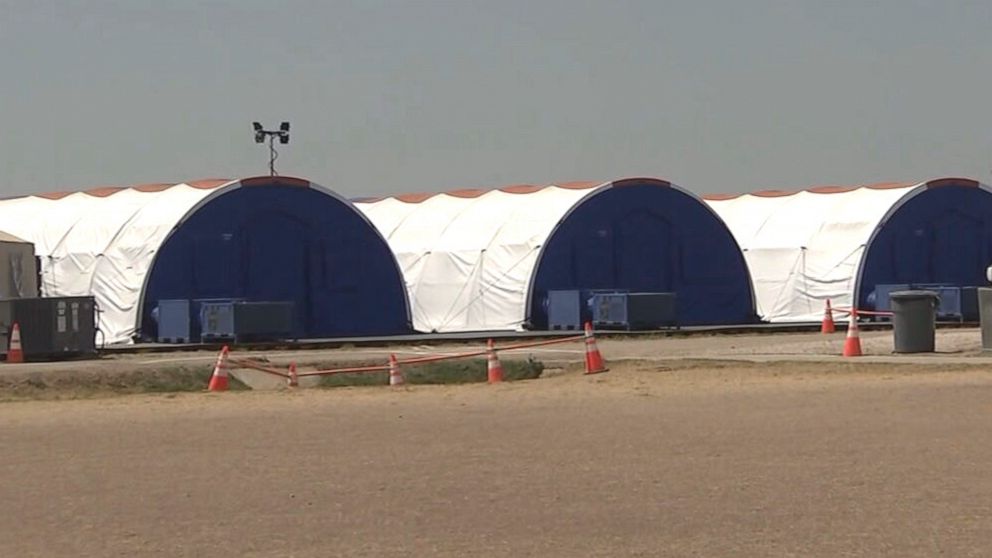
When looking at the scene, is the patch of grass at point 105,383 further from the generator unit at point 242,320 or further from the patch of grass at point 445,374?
the generator unit at point 242,320

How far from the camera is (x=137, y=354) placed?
1409 inches

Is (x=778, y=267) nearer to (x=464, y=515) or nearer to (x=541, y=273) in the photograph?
(x=541, y=273)

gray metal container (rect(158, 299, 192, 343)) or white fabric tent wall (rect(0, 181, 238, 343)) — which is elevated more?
white fabric tent wall (rect(0, 181, 238, 343))

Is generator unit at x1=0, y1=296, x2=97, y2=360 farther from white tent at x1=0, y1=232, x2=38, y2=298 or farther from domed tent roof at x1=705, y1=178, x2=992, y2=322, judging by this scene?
domed tent roof at x1=705, y1=178, x2=992, y2=322

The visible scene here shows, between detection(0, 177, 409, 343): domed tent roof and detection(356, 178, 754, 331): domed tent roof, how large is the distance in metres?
2.51

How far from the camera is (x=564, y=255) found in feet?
146

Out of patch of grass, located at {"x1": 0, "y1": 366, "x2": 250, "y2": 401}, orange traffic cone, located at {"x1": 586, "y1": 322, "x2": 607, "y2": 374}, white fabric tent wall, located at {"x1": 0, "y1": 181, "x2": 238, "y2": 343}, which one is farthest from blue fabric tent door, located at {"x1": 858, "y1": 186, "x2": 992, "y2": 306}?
patch of grass, located at {"x1": 0, "y1": 366, "x2": 250, "y2": 401}

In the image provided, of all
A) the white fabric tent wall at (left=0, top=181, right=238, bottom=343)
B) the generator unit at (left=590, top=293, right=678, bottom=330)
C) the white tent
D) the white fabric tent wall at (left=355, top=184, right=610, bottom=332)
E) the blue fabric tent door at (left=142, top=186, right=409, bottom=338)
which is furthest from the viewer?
the white fabric tent wall at (left=355, top=184, right=610, bottom=332)

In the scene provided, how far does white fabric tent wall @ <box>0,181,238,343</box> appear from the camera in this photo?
129 feet

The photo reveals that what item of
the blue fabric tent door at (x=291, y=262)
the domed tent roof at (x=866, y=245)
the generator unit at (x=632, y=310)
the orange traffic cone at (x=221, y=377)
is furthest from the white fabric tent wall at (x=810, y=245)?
the orange traffic cone at (x=221, y=377)

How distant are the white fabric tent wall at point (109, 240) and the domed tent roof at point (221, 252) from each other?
0.03 m

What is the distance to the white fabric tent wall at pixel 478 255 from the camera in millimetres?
44125

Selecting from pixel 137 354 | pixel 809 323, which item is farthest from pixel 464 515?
pixel 809 323

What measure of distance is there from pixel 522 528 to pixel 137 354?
26219mm
